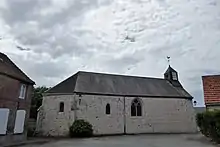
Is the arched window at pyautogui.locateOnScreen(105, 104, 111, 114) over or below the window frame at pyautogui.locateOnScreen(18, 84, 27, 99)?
below

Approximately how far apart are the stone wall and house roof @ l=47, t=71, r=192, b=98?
2.43 feet

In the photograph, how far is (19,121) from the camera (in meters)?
20.9

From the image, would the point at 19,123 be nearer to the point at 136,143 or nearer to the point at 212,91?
the point at 136,143

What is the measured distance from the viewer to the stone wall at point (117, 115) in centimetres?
2686

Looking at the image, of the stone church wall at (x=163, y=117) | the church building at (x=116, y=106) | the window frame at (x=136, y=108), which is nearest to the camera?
the church building at (x=116, y=106)

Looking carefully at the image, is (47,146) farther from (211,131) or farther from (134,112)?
(134,112)

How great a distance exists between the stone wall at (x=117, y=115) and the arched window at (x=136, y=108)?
46 cm

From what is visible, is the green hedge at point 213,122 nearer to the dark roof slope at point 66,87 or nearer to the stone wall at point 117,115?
the stone wall at point 117,115

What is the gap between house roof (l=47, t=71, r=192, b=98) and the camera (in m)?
28.3

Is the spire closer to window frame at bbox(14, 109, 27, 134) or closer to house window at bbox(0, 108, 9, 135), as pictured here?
window frame at bbox(14, 109, 27, 134)

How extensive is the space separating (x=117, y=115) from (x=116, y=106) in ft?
3.53


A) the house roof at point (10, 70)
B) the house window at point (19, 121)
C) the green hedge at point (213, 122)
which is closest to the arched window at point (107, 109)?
the house roof at point (10, 70)

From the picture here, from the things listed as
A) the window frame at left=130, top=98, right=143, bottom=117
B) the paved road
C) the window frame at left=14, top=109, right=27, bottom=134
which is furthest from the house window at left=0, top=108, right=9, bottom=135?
the window frame at left=130, top=98, right=143, bottom=117

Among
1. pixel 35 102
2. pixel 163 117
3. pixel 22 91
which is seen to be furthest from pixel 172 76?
pixel 22 91
